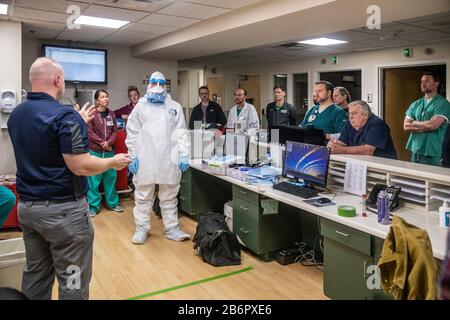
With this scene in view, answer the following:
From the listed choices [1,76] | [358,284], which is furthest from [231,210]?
[1,76]

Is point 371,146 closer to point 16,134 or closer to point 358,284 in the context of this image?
point 358,284

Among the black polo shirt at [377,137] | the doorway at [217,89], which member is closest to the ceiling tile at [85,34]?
the black polo shirt at [377,137]

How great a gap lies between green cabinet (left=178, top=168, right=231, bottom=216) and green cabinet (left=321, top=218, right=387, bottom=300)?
6.89 ft

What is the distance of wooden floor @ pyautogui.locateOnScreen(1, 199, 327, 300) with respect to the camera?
2.81 meters

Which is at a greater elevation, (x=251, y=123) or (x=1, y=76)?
(x=1, y=76)

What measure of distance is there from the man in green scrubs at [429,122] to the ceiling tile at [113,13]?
3.21 meters

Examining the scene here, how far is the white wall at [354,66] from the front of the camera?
6548 mm

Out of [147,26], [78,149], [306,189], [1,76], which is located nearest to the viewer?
[78,149]

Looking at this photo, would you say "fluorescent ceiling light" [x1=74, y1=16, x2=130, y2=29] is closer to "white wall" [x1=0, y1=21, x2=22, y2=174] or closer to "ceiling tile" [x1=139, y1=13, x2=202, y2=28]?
"ceiling tile" [x1=139, y1=13, x2=202, y2=28]

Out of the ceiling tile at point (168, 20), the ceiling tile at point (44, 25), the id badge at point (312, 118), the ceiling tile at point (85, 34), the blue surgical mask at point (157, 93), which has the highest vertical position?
the ceiling tile at point (85, 34)

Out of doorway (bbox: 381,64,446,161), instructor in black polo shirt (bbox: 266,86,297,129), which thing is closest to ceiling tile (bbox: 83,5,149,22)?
instructor in black polo shirt (bbox: 266,86,297,129)

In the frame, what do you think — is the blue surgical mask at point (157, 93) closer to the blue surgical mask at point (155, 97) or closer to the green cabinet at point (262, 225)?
the blue surgical mask at point (155, 97)
